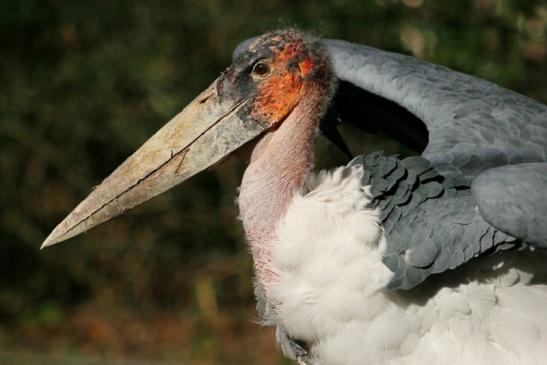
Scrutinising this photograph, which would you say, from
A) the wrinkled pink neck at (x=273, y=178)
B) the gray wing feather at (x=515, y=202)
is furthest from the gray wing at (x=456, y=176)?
the wrinkled pink neck at (x=273, y=178)

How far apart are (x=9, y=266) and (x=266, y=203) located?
7.05 meters

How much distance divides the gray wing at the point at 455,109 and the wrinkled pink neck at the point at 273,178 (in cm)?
50

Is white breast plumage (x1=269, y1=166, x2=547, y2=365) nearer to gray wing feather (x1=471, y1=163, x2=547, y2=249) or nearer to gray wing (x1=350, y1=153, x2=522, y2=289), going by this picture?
gray wing (x1=350, y1=153, x2=522, y2=289)

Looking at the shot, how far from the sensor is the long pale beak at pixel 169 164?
14.4ft

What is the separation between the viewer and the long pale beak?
14.4 feet

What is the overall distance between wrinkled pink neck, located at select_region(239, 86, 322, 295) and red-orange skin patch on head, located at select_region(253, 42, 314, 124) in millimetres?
37

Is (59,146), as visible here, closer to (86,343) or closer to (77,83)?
(77,83)

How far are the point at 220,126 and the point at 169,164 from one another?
25cm

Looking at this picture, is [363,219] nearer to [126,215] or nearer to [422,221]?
[422,221]

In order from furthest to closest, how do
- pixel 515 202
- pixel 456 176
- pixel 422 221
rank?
pixel 456 176 → pixel 422 221 → pixel 515 202

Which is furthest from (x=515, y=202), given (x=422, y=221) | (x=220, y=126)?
(x=220, y=126)

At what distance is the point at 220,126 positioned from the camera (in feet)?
14.5

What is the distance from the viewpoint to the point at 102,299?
1051 cm

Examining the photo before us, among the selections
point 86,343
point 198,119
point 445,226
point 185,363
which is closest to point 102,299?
point 86,343
